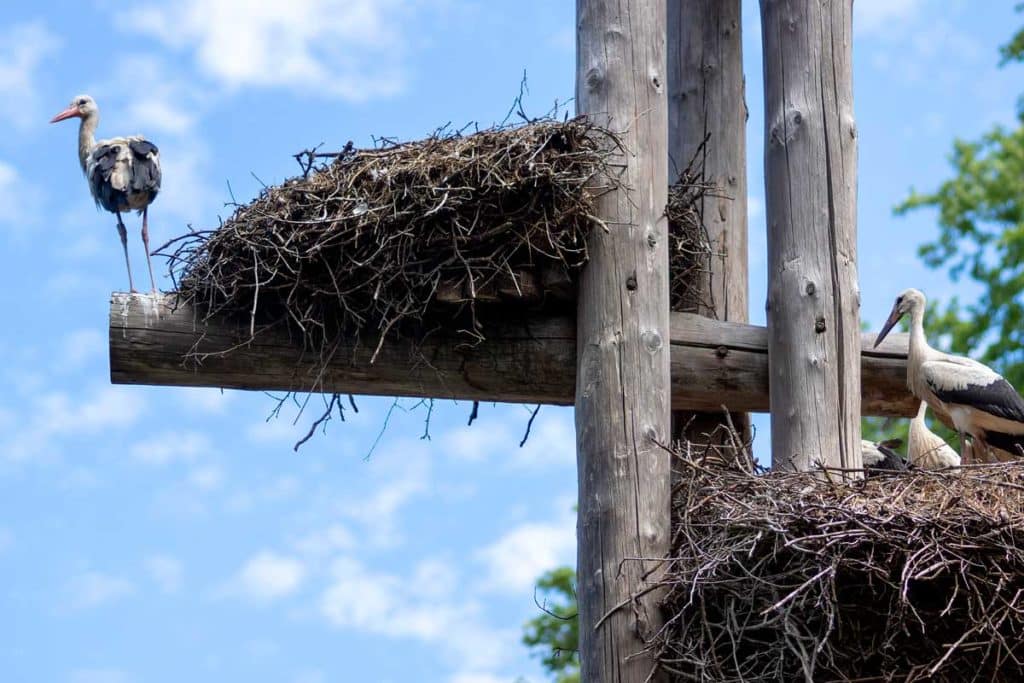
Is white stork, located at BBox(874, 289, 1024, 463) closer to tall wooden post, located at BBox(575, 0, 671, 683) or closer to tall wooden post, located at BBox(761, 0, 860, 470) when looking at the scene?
tall wooden post, located at BBox(761, 0, 860, 470)

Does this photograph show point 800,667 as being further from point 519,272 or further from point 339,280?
point 339,280

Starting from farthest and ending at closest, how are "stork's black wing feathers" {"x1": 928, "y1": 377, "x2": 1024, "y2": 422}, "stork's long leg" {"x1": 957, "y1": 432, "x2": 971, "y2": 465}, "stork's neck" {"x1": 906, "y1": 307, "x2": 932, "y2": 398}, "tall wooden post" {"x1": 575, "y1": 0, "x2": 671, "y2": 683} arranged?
"stork's long leg" {"x1": 957, "y1": 432, "x2": 971, "y2": 465} < "stork's black wing feathers" {"x1": 928, "y1": 377, "x2": 1024, "y2": 422} < "stork's neck" {"x1": 906, "y1": 307, "x2": 932, "y2": 398} < "tall wooden post" {"x1": 575, "y1": 0, "x2": 671, "y2": 683}

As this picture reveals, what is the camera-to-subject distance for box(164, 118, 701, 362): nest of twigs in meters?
6.07

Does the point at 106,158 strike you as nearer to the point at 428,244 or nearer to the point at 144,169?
the point at 144,169

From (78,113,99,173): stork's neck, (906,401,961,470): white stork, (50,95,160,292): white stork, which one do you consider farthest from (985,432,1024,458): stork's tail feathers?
(78,113,99,173): stork's neck

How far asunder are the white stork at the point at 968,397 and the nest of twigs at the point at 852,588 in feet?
5.22

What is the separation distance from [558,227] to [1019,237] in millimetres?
10909

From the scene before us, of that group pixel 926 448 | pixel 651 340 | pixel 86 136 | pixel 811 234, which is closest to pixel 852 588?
pixel 651 340

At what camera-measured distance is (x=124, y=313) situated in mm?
6207

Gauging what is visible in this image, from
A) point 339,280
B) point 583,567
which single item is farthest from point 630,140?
point 583,567

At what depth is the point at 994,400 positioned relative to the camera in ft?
24.8

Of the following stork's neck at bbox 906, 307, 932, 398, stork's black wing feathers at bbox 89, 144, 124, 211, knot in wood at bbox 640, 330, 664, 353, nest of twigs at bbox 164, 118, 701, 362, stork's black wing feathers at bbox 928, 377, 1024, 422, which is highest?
stork's black wing feathers at bbox 89, 144, 124, 211

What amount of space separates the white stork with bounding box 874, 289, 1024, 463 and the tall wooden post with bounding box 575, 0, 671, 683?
160 centimetres

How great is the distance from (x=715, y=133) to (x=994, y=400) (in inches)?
76.5
